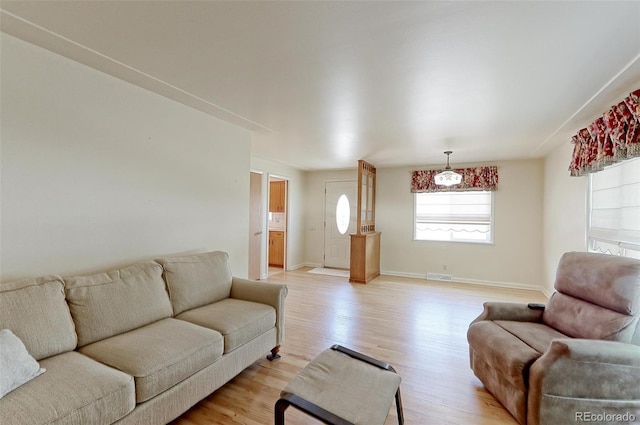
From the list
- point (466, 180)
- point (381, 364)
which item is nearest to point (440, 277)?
point (466, 180)

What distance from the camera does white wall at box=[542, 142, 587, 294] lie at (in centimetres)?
352

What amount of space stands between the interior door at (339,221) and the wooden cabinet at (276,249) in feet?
3.51

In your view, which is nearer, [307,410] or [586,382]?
[307,410]

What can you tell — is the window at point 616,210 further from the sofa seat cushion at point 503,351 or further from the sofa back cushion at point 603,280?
the sofa seat cushion at point 503,351

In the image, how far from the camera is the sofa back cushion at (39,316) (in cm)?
149

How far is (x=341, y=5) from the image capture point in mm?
1438

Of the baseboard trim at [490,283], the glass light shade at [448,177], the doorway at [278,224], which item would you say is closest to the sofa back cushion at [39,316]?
the glass light shade at [448,177]

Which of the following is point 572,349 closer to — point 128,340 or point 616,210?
point 616,210

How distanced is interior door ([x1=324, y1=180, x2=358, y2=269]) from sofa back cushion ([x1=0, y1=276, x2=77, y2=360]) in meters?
5.38

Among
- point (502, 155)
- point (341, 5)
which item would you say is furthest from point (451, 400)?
point (502, 155)

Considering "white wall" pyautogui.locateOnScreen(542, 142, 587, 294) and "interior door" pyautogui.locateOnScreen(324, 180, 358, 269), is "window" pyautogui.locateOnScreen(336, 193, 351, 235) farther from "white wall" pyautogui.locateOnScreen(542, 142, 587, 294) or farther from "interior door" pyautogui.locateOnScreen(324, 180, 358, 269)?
"white wall" pyautogui.locateOnScreen(542, 142, 587, 294)

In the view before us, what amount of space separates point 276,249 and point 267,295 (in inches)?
163

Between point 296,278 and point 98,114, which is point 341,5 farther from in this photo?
point 296,278

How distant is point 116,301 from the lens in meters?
1.92
